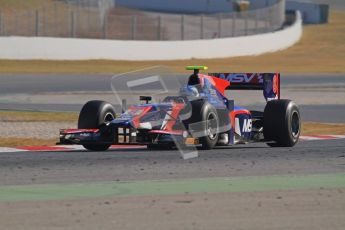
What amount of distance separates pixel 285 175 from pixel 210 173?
0.82m

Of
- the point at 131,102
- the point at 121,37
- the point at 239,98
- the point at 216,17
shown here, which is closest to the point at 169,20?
the point at 216,17

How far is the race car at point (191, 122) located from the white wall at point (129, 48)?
79.3 feet

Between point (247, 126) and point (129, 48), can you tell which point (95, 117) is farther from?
point (129, 48)

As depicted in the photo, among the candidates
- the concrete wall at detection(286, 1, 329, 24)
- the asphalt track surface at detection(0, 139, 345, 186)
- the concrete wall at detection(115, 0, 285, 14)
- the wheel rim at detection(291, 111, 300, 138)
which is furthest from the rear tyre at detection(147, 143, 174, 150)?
the concrete wall at detection(286, 1, 329, 24)

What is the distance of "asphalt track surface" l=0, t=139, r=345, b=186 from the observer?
11.3 metres

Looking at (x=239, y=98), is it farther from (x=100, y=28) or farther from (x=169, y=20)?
(x=169, y=20)

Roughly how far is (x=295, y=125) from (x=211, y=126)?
1.74m

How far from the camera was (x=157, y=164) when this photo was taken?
12.5m

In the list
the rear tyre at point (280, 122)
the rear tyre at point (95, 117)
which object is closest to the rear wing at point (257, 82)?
the rear tyre at point (280, 122)

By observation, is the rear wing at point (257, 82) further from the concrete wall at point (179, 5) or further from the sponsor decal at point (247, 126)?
the concrete wall at point (179, 5)

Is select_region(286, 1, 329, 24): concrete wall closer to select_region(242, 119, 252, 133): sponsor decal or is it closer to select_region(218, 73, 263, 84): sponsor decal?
select_region(218, 73, 263, 84): sponsor decal

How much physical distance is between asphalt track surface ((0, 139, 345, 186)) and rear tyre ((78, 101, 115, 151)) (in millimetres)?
384

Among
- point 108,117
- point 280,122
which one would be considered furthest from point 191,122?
point 280,122

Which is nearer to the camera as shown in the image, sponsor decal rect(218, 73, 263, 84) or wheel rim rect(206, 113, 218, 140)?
wheel rim rect(206, 113, 218, 140)
